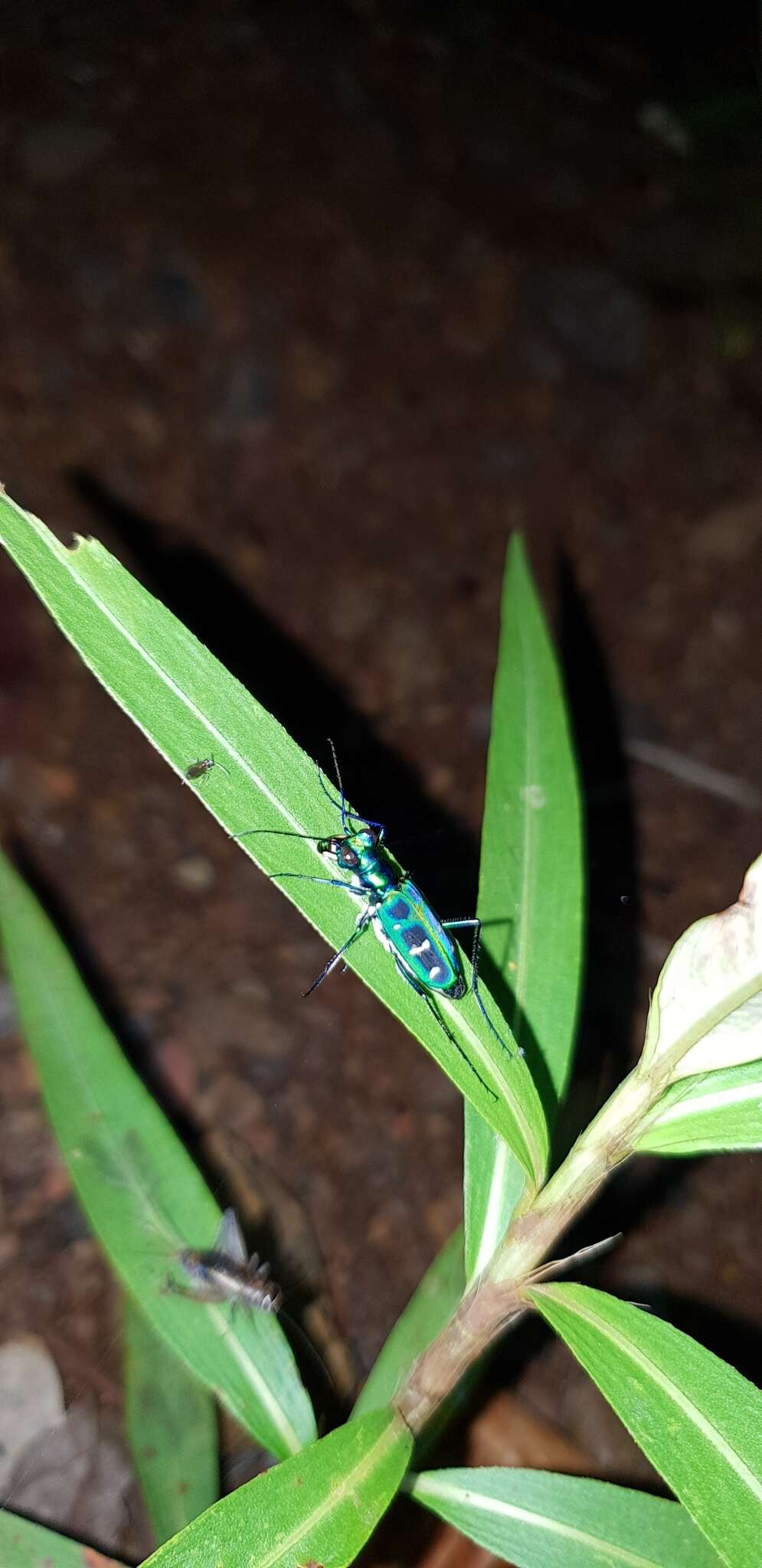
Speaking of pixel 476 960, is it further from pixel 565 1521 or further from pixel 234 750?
pixel 565 1521

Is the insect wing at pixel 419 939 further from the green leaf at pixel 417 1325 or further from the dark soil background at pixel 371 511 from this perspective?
the green leaf at pixel 417 1325

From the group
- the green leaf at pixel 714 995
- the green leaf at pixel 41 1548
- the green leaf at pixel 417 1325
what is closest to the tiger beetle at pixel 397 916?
the green leaf at pixel 714 995

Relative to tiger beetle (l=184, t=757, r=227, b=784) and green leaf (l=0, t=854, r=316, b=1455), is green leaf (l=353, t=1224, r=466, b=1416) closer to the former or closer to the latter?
green leaf (l=0, t=854, r=316, b=1455)

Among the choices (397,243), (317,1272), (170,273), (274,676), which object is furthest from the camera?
(397,243)

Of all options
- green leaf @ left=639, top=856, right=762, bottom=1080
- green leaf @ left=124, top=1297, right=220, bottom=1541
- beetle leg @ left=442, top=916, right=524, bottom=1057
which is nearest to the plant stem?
green leaf @ left=639, top=856, right=762, bottom=1080

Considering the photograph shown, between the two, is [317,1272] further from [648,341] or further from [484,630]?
[648,341]

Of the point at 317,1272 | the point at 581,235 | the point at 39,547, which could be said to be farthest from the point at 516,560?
the point at 581,235
